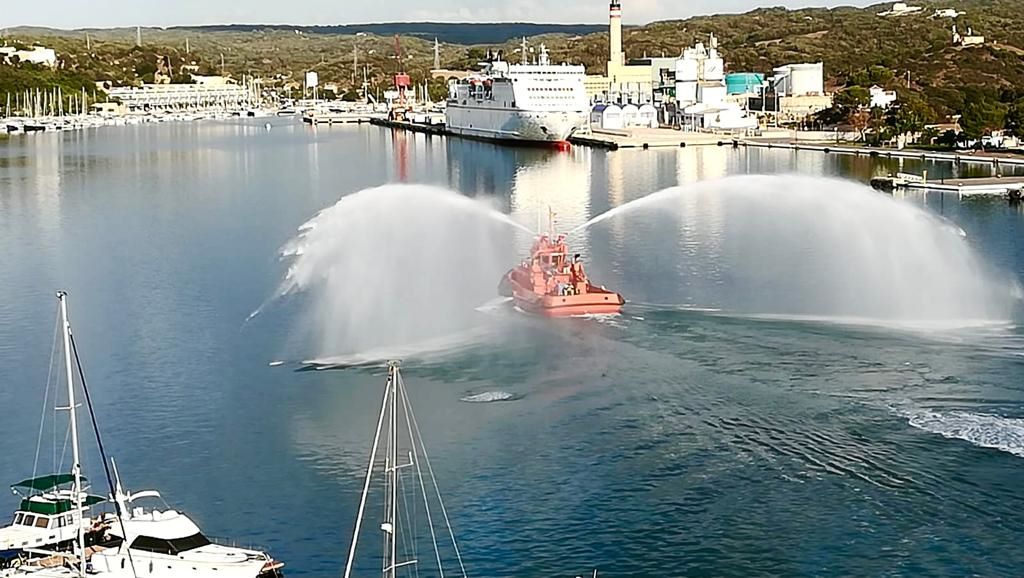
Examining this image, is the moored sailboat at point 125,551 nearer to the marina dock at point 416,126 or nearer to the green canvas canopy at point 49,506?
the green canvas canopy at point 49,506

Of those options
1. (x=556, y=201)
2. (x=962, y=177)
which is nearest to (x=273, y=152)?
(x=556, y=201)

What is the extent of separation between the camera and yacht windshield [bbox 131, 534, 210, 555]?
16.9m

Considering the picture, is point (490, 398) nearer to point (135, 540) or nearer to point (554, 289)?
point (554, 289)

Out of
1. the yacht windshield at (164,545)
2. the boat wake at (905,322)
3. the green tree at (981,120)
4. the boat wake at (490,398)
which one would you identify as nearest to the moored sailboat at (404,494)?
the boat wake at (490,398)

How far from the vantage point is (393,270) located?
35219 mm

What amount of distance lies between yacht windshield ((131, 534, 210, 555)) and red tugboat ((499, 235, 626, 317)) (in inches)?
573

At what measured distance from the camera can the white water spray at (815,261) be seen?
31312mm

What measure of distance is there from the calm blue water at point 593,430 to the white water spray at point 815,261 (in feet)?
4.30

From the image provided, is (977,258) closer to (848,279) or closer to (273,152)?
(848,279)

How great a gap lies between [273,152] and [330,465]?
74.5 m

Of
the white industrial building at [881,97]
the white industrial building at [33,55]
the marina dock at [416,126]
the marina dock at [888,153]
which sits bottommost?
the marina dock at [888,153]

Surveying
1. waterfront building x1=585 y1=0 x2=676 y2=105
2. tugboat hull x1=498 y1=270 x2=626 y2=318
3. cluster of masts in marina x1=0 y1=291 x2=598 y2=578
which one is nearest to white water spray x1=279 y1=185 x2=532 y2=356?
tugboat hull x1=498 y1=270 x2=626 y2=318

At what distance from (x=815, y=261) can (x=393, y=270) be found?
1140 cm

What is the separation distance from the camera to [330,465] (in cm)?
2134
